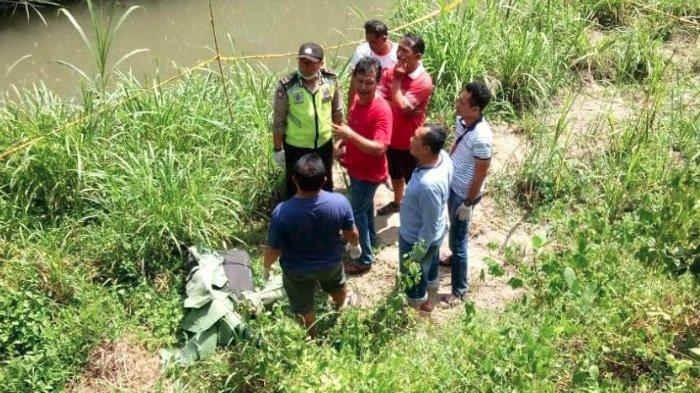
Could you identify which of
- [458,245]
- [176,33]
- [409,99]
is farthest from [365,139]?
[176,33]

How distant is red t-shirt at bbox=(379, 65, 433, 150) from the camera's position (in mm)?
4281

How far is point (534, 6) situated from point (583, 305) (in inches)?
160

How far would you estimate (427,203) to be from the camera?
11.4 feet

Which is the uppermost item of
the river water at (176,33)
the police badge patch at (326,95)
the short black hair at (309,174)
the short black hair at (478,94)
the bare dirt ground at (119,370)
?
the short black hair at (478,94)

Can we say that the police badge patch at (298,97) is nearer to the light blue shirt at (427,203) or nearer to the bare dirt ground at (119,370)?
the light blue shirt at (427,203)

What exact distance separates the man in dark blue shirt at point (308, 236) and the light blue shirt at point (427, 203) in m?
0.32

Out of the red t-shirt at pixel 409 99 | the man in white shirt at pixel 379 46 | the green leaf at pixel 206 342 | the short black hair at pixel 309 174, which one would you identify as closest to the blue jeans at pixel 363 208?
the red t-shirt at pixel 409 99

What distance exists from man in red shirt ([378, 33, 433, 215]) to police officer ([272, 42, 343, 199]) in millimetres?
367

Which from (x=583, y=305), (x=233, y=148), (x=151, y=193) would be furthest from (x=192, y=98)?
(x=583, y=305)

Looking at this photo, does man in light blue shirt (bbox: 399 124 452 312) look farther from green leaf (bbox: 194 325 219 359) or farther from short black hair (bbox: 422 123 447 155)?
green leaf (bbox: 194 325 219 359)

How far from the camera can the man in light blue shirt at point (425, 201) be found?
340 cm

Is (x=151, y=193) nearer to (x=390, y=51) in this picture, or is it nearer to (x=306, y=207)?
(x=306, y=207)

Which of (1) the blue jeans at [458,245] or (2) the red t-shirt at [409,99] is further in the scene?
(2) the red t-shirt at [409,99]

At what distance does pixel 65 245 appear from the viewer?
4227 millimetres
